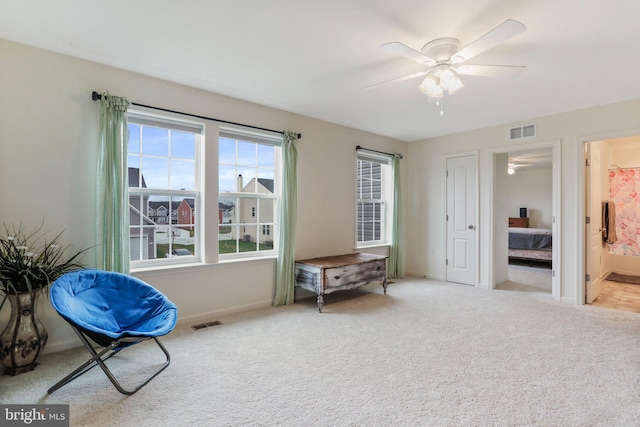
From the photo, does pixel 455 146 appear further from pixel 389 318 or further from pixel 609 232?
pixel 389 318

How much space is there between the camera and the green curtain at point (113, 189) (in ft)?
Result: 9.21

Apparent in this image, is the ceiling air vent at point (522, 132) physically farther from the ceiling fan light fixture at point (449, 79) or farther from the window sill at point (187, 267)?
the window sill at point (187, 267)

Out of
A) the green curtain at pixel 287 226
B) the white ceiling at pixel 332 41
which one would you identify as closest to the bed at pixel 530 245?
the white ceiling at pixel 332 41

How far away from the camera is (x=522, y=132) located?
4.61 metres

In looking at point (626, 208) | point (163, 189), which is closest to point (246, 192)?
point (163, 189)

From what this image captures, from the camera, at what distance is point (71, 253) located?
2.78 metres

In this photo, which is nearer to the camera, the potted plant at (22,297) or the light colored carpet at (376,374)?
the light colored carpet at (376,374)

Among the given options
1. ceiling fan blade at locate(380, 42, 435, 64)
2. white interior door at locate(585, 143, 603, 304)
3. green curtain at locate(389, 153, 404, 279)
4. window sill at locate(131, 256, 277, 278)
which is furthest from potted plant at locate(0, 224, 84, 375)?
white interior door at locate(585, 143, 603, 304)

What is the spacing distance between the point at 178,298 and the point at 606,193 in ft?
22.2

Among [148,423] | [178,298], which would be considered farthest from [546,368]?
[178,298]

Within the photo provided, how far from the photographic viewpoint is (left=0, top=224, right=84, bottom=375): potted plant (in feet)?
7.46

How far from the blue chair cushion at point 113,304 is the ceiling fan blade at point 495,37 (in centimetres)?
281

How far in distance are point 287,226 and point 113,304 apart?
6.62ft

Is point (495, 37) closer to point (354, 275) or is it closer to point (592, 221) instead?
point (354, 275)
